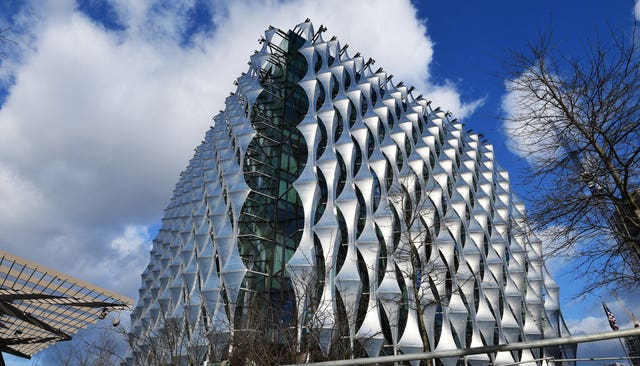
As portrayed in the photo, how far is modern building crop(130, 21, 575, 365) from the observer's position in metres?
23.1

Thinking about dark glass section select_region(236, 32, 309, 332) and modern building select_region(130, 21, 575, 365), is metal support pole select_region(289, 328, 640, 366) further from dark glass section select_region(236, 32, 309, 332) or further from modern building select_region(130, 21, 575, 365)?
dark glass section select_region(236, 32, 309, 332)

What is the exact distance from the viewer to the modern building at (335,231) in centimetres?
2308

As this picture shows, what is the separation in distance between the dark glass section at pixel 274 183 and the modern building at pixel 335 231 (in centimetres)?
10

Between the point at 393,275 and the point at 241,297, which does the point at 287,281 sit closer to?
the point at 241,297

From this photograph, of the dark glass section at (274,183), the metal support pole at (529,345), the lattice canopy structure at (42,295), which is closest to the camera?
the metal support pole at (529,345)

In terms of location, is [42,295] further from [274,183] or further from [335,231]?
[274,183]

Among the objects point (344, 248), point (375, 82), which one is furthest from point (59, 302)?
point (375, 82)

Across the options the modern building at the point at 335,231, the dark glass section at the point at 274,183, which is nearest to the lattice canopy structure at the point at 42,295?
the modern building at the point at 335,231

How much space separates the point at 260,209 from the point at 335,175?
596 cm

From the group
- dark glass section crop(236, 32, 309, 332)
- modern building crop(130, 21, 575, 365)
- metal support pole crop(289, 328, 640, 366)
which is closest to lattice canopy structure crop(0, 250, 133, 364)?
modern building crop(130, 21, 575, 365)

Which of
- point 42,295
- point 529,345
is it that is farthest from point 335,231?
point 529,345

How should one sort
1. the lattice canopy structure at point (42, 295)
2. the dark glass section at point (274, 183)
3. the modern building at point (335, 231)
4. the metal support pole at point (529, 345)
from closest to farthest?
the metal support pole at point (529, 345) < the lattice canopy structure at point (42, 295) < the modern building at point (335, 231) < the dark glass section at point (274, 183)

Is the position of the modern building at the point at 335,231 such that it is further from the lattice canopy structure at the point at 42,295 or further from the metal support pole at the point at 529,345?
the metal support pole at the point at 529,345

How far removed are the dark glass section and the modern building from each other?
10 centimetres
